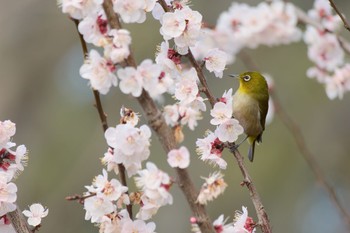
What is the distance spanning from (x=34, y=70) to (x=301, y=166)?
4.58 m

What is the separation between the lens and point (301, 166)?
300 inches

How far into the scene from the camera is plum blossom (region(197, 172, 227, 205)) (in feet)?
4.84

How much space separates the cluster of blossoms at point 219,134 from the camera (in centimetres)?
184

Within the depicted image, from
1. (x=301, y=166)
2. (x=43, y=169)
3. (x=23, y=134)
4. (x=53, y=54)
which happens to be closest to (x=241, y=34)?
(x=301, y=166)

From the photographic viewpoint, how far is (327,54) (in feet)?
12.5

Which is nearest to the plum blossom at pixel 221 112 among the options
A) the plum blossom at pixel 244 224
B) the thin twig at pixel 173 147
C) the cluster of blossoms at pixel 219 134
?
the cluster of blossoms at pixel 219 134

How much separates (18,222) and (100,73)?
54cm

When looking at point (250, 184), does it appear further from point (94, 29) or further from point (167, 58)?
point (94, 29)

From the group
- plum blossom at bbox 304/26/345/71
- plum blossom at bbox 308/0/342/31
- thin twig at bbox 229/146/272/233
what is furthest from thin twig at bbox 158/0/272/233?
plum blossom at bbox 304/26/345/71

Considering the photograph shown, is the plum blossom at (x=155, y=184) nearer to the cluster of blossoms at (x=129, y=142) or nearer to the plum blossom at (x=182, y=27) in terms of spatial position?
the cluster of blossoms at (x=129, y=142)

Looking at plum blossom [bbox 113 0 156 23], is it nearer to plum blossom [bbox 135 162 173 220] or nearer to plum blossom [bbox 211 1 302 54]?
plum blossom [bbox 135 162 173 220]

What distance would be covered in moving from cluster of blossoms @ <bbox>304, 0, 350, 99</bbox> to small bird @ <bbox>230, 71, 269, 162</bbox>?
82 centimetres

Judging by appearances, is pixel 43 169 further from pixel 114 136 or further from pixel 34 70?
pixel 114 136

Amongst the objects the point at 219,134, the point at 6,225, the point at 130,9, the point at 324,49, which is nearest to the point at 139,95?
the point at 130,9
